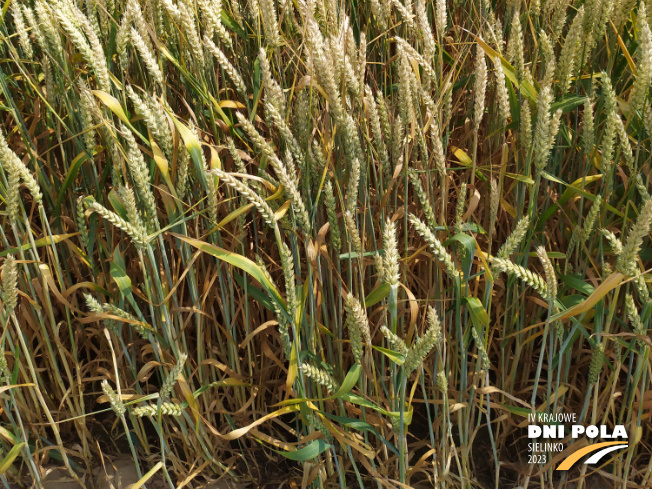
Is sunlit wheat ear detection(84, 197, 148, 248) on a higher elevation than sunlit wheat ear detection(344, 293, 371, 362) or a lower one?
higher

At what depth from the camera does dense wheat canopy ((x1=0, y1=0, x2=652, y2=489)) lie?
965 millimetres

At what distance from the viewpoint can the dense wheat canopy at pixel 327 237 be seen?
97 cm

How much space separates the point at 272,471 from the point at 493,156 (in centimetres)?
83

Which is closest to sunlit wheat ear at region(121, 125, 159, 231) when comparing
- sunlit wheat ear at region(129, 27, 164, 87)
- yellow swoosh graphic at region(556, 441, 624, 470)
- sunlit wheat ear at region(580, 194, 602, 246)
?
sunlit wheat ear at region(129, 27, 164, 87)

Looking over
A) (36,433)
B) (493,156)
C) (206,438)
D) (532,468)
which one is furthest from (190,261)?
(532,468)

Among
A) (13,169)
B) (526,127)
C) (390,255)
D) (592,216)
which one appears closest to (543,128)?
(526,127)

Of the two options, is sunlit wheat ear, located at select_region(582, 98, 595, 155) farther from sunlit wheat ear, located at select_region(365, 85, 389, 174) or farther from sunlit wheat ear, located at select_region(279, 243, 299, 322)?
sunlit wheat ear, located at select_region(279, 243, 299, 322)

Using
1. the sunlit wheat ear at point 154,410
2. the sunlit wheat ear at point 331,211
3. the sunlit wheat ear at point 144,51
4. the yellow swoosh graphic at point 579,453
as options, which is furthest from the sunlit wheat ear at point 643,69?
the sunlit wheat ear at point 154,410

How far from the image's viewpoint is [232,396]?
4.48ft

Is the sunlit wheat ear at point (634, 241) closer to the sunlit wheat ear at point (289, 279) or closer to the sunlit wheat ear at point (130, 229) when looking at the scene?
the sunlit wheat ear at point (289, 279)

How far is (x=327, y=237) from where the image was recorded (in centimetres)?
127

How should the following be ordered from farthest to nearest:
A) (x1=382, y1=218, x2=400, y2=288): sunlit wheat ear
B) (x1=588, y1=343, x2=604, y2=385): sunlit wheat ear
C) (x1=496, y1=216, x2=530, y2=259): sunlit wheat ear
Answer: (x1=588, y1=343, x2=604, y2=385): sunlit wheat ear < (x1=496, y1=216, x2=530, y2=259): sunlit wheat ear < (x1=382, y1=218, x2=400, y2=288): sunlit wheat ear

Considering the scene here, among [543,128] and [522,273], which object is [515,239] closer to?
[522,273]

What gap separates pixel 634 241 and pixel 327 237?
59cm
